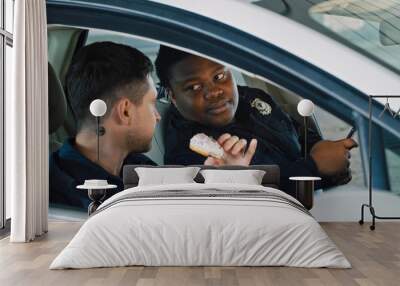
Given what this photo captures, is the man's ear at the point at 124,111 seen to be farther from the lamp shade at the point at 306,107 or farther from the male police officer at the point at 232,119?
the lamp shade at the point at 306,107

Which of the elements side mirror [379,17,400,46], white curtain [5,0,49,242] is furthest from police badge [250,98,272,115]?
white curtain [5,0,49,242]

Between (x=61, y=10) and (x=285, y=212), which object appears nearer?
(x=285, y=212)

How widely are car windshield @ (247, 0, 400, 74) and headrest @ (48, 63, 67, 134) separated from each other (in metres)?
3.15

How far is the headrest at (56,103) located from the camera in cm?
808

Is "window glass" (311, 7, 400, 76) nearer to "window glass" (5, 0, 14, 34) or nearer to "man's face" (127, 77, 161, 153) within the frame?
"man's face" (127, 77, 161, 153)

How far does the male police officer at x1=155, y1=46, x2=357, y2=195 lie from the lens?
802cm

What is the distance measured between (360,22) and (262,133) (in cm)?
197

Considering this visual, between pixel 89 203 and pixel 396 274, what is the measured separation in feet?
15.1

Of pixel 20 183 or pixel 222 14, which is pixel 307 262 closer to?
pixel 20 183

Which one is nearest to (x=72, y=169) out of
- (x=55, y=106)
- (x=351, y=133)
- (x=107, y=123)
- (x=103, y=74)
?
(x=107, y=123)

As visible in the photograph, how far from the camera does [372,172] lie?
7965 millimetres

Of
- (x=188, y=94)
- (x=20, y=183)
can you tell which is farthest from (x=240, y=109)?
(x=20, y=183)

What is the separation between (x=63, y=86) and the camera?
8094 millimetres

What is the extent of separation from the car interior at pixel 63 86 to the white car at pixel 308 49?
1 cm
